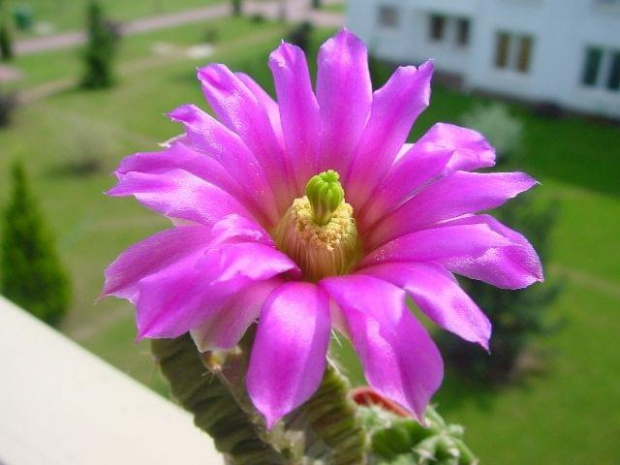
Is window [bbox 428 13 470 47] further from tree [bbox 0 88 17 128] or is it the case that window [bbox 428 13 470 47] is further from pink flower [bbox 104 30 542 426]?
pink flower [bbox 104 30 542 426]

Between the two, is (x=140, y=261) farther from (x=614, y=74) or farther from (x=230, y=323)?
(x=614, y=74)

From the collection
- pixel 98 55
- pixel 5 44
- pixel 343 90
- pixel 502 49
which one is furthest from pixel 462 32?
pixel 343 90

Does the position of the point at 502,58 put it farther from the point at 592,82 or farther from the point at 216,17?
the point at 216,17

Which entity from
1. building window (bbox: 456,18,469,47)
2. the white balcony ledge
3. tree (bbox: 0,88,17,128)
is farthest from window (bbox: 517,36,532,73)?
the white balcony ledge

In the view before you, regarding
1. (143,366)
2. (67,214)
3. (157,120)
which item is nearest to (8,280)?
(143,366)

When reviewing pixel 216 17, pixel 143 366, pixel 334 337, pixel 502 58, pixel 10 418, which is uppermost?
pixel 334 337

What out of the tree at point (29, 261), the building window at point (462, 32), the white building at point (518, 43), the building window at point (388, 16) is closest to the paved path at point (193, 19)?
the building window at point (388, 16)
